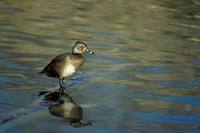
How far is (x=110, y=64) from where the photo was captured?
59.9ft

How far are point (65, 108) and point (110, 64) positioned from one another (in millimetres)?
5452

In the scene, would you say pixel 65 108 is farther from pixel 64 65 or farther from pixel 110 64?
pixel 110 64

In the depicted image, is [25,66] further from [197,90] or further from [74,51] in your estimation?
[197,90]

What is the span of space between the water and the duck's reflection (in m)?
0.19

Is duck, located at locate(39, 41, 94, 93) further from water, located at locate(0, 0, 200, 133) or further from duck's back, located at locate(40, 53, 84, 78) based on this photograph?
water, located at locate(0, 0, 200, 133)

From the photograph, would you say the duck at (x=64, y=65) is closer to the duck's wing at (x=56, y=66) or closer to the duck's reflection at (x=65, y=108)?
the duck's wing at (x=56, y=66)

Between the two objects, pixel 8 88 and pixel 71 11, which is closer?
pixel 8 88

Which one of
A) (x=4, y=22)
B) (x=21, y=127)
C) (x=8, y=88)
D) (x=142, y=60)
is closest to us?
(x=21, y=127)

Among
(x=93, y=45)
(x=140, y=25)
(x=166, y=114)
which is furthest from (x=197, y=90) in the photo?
(x=140, y=25)

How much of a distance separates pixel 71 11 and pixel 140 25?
4788 mm

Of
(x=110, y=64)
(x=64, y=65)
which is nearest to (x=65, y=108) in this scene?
(x=64, y=65)

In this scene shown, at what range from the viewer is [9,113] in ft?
40.4

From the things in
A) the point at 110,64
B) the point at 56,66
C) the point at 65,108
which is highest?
the point at 56,66

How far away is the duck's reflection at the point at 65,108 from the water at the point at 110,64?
193 millimetres
